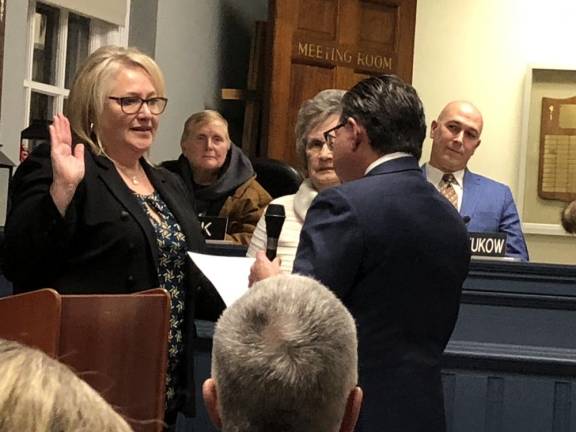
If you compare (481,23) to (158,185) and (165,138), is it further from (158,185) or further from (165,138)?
(158,185)

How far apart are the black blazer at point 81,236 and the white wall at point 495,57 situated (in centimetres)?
508

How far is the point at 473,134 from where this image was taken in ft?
13.6

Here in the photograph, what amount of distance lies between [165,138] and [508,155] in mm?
2434

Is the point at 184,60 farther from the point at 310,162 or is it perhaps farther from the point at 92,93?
the point at 92,93

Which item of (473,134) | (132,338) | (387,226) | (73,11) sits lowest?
(132,338)

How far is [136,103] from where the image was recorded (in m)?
2.12

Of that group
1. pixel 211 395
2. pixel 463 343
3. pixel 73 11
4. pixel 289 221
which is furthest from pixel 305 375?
pixel 73 11

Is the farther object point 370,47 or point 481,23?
point 481,23

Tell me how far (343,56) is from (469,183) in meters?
2.17

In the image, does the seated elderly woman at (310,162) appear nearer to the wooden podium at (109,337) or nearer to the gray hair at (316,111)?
the gray hair at (316,111)

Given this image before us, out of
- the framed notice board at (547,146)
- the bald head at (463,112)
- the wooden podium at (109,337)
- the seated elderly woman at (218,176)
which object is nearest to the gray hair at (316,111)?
the wooden podium at (109,337)

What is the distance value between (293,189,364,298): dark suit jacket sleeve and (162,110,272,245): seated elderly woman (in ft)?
8.00

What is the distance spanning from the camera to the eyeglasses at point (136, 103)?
2096 millimetres

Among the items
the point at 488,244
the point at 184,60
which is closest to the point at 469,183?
the point at 488,244
